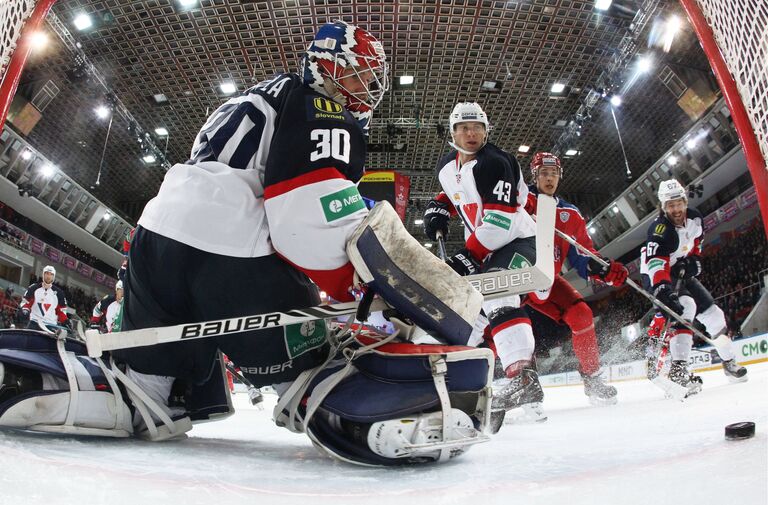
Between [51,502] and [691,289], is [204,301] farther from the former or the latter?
[691,289]

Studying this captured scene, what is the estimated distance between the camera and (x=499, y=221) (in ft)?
7.02

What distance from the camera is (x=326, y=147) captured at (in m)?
0.95

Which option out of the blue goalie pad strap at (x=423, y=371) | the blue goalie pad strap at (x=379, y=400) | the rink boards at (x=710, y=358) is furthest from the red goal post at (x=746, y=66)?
the rink boards at (x=710, y=358)

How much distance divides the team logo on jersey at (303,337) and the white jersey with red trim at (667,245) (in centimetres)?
289

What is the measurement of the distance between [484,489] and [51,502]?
48 centimetres

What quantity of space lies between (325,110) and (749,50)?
941 mm

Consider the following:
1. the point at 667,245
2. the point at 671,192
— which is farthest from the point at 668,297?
the point at 671,192

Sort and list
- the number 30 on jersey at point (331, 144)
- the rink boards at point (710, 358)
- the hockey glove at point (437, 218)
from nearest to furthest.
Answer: the number 30 on jersey at point (331, 144) → the hockey glove at point (437, 218) → the rink boards at point (710, 358)

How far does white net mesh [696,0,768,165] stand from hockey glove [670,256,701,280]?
2611 mm

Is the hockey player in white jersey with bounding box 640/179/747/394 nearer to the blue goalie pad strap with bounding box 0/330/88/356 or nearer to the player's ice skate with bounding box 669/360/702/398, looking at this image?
the player's ice skate with bounding box 669/360/702/398

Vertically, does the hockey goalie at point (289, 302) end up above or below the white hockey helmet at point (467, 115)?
below

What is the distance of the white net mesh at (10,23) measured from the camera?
1.34m

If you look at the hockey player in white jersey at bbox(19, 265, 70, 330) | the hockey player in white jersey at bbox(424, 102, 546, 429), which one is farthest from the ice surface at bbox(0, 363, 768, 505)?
the hockey player in white jersey at bbox(19, 265, 70, 330)

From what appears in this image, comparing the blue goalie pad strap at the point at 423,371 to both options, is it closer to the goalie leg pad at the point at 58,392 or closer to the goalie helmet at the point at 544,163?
the goalie leg pad at the point at 58,392
